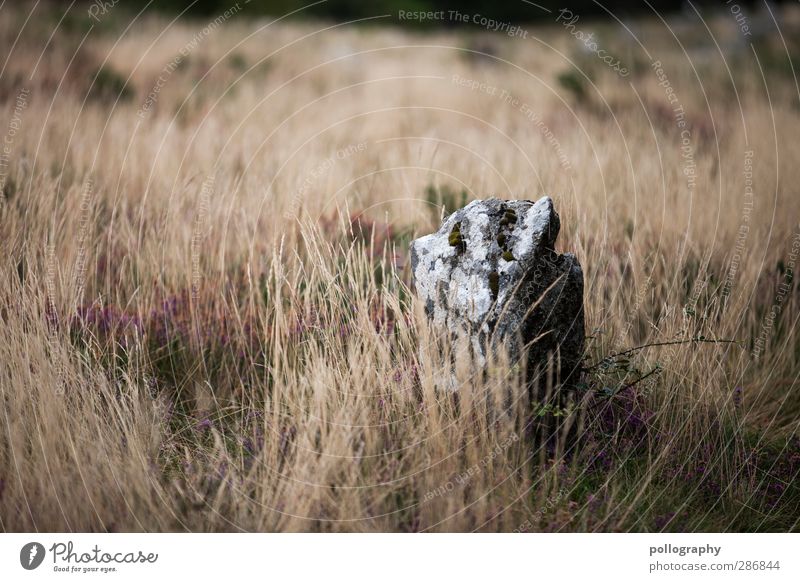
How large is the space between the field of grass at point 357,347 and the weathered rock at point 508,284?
0.10 metres

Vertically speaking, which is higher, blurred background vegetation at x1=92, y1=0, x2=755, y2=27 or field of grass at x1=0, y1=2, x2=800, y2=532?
blurred background vegetation at x1=92, y1=0, x2=755, y2=27

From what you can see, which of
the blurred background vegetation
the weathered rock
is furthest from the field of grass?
the blurred background vegetation

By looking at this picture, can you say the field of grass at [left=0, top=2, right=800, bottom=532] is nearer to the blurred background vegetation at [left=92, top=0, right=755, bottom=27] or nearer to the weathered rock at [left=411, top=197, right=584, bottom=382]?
the weathered rock at [left=411, top=197, right=584, bottom=382]

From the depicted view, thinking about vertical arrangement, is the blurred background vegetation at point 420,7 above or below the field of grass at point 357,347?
above

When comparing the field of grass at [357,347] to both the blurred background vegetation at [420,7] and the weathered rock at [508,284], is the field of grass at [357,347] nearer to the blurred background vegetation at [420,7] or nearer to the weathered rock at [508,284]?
the weathered rock at [508,284]

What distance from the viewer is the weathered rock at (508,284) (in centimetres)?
218

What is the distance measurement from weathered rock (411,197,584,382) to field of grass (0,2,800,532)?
Answer: 0.10 metres

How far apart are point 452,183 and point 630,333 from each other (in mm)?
1881

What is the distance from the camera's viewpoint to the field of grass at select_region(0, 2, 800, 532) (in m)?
2.22

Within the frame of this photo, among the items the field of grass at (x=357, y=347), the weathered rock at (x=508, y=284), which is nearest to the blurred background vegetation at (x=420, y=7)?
the field of grass at (x=357, y=347)

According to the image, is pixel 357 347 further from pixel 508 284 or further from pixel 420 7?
pixel 420 7

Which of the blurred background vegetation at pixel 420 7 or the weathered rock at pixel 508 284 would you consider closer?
the weathered rock at pixel 508 284
